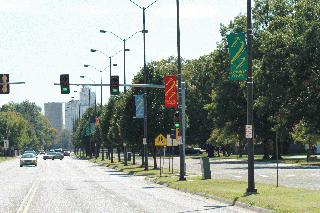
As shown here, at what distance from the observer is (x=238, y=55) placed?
99.0 ft

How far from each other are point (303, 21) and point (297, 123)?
9.62 metres

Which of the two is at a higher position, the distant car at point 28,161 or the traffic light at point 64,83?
the traffic light at point 64,83

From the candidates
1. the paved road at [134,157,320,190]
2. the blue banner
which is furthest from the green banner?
the blue banner

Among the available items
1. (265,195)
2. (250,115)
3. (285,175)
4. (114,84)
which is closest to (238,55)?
(250,115)

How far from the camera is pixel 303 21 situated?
66.8 m

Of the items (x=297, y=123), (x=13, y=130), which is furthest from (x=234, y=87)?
(x=13, y=130)

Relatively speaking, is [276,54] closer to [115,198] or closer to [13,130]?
[115,198]

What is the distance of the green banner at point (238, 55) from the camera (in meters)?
30.1

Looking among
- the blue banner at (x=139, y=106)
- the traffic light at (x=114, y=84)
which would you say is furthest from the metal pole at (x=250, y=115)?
the blue banner at (x=139, y=106)

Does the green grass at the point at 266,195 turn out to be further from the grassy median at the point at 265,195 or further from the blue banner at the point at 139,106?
the blue banner at the point at 139,106

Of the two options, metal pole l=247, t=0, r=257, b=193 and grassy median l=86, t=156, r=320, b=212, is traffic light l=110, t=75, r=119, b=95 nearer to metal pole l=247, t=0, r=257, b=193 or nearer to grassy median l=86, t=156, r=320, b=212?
grassy median l=86, t=156, r=320, b=212

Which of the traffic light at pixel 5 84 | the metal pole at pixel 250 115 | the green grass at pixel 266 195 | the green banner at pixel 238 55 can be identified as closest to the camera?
the green grass at pixel 266 195

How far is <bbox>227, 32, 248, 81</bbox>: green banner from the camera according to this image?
3006cm

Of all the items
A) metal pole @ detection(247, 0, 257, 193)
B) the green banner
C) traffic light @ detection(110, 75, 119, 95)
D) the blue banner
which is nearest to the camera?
the green banner
